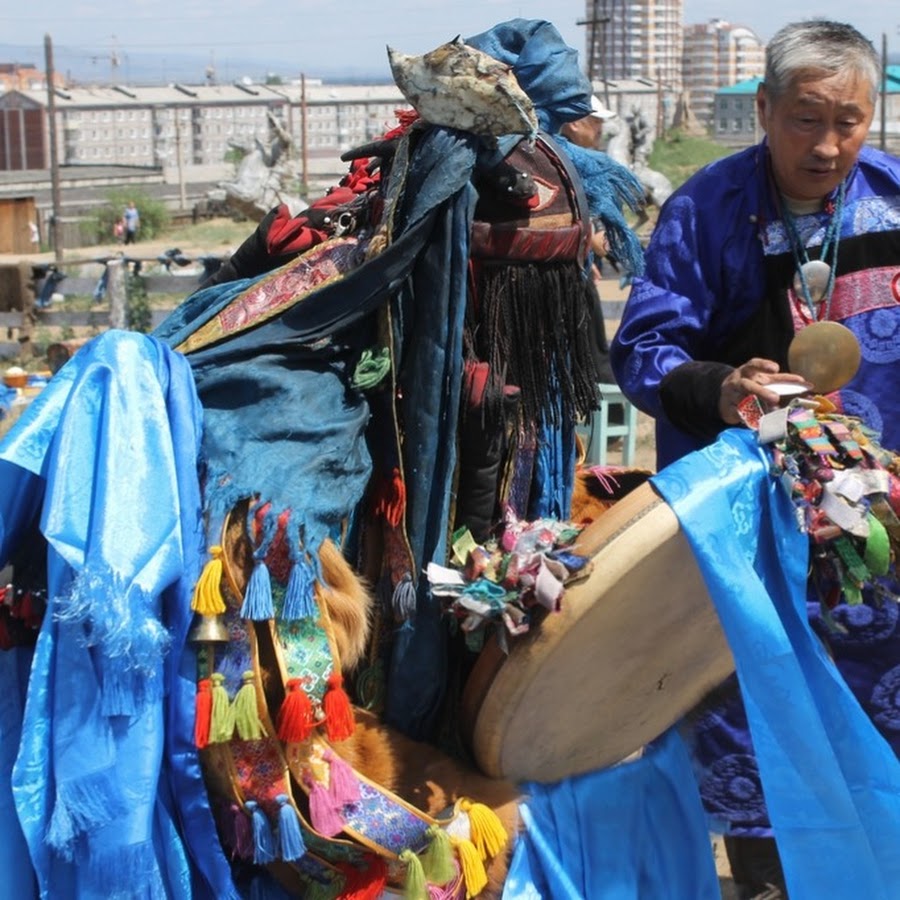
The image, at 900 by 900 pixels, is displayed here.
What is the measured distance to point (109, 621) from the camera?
84.4 inches

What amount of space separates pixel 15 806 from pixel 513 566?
879mm

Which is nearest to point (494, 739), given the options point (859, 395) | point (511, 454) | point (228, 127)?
point (511, 454)

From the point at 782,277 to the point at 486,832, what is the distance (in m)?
1.20

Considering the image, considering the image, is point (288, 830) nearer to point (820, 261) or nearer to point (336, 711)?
point (336, 711)

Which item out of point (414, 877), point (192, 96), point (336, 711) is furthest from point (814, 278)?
point (192, 96)

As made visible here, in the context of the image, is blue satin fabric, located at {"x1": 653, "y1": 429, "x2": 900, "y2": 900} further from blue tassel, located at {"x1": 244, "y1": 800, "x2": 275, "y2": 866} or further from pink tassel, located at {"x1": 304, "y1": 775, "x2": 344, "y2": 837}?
blue tassel, located at {"x1": 244, "y1": 800, "x2": 275, "y2": 866}

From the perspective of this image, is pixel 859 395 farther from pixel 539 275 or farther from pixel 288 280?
pixel 288 280

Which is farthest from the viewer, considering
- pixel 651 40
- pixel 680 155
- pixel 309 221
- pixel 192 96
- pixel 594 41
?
pixel 651 40

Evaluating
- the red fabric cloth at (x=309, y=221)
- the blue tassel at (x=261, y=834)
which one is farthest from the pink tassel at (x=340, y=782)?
the red fabric cloth at (x=309, y=221)

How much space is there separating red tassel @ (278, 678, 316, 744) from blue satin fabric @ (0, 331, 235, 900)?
0.51 feet

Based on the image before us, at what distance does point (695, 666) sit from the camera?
2.65 metres

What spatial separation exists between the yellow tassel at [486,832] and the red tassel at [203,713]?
49cm

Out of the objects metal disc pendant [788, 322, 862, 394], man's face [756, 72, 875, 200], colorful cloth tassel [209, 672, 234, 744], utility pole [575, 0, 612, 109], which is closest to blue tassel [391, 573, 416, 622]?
colorful cloth tassel [209, 672, 234, 744]

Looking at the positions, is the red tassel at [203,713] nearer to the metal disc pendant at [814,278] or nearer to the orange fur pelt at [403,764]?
the orange fur pelt at [403,764]
